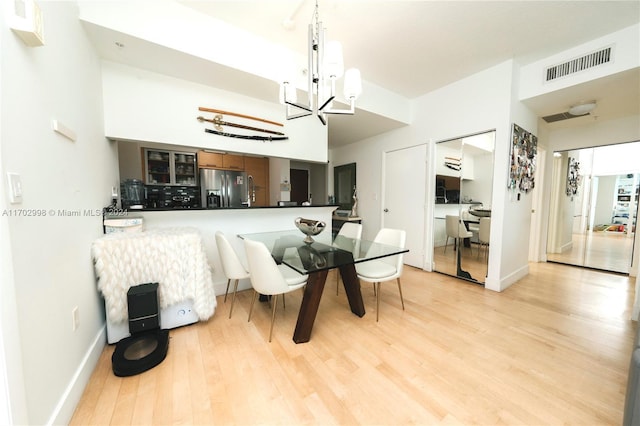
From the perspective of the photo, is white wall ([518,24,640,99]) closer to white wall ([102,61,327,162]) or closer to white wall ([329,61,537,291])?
white wall ([329,61,537,291])

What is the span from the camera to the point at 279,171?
454cm

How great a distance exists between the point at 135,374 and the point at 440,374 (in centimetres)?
193

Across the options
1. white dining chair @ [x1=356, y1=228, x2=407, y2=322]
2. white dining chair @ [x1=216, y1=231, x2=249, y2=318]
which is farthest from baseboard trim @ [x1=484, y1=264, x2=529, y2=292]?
white dining chair @ [x1=216, y1=231, x2=249, y2=318]

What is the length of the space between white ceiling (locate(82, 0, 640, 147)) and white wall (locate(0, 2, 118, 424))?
68 cm

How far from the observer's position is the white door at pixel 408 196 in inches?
142

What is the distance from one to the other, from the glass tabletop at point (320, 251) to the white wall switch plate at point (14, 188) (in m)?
1.30

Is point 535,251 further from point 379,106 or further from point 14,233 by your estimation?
point 14,233

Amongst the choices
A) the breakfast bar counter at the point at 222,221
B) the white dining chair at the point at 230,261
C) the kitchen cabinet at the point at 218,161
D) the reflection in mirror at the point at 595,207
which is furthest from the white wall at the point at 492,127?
the kitchen cabinet at the point at 218,161

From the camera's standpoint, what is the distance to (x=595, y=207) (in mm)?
4070

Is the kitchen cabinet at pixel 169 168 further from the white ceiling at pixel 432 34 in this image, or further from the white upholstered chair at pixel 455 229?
the white upholstered chair at pixel 455 229

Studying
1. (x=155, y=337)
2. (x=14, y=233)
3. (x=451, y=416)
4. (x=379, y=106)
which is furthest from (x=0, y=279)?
(x=379, y=106)

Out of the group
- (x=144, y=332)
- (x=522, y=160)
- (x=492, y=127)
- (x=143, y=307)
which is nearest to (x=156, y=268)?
(x=143, y=307)

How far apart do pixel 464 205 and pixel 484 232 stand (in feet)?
1.47

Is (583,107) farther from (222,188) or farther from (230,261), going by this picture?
(222,188)
